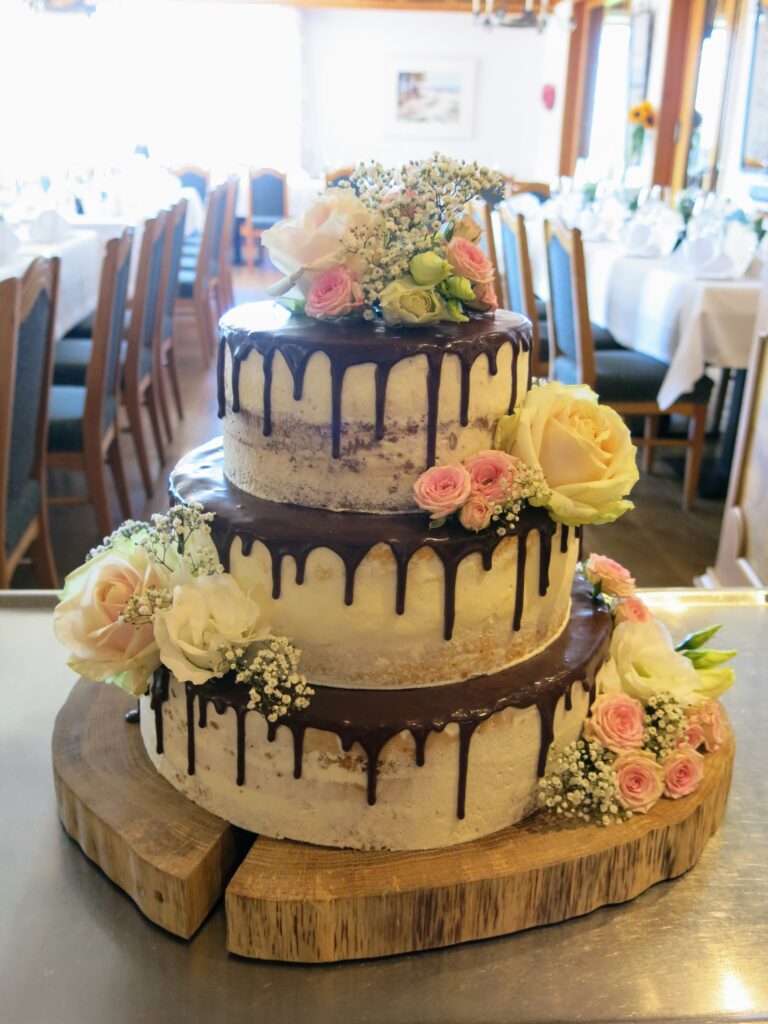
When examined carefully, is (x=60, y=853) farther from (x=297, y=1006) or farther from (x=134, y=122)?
(x=134, y=122)

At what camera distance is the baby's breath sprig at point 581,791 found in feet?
3.44

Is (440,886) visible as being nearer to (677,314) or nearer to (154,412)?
(677,314)

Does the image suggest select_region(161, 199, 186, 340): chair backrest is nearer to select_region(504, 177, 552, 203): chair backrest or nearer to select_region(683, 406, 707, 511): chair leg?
select_region(683, 406, 707, 511): chair leg

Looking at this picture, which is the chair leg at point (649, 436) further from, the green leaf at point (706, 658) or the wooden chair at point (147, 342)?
the green leaf at point (706, 658)

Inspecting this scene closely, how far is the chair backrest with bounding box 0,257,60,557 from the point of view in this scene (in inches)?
84.7

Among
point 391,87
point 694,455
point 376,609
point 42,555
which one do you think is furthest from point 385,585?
point 391,87

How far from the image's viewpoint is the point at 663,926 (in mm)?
1003

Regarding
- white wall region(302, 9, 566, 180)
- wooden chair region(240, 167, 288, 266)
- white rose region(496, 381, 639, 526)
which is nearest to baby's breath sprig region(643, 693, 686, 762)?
white rose region(496, 381, 639, 526)

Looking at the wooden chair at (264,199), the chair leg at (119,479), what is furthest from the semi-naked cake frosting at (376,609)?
the wooden chair at (264,199)

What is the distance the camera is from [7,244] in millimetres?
3541

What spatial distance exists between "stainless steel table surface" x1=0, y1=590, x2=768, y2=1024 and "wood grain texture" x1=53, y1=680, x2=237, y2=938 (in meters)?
0.03

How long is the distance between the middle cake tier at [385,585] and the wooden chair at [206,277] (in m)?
4.94

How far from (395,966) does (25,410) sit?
183 centimetres

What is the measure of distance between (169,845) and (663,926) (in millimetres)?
523
